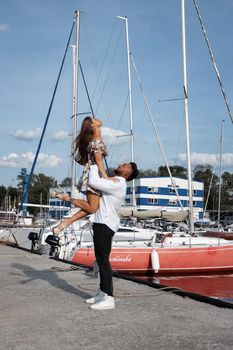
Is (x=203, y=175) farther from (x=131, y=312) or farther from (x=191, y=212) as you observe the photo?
(x=131, y=312)

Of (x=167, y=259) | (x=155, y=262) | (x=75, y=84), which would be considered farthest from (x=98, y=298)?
(x=75, y=84)

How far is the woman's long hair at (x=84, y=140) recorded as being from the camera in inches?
242

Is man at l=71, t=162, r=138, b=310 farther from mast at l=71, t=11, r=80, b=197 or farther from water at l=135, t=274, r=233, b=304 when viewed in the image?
mast at l=71, t=11, r=80, b=197

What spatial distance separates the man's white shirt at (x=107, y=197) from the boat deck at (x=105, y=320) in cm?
104

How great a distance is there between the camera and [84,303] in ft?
20.5

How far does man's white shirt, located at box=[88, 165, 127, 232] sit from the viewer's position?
583 centimetres

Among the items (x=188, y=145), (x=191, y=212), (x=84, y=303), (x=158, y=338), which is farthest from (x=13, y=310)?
(x=188, y=145)

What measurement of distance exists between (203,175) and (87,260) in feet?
415

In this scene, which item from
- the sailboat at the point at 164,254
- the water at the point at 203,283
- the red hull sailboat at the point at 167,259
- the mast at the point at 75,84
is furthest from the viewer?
the mast at the point at 75,84

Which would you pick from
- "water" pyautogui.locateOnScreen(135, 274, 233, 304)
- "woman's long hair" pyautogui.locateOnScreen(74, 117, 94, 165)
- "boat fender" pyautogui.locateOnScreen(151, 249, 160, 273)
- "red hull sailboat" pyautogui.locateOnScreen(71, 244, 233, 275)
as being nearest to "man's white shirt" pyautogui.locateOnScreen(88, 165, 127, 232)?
"woman's long hair" pyautogui.locateOnScreen(74, 117, 94, 165)

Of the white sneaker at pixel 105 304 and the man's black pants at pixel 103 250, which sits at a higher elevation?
the man's black pants at pixel 103 250

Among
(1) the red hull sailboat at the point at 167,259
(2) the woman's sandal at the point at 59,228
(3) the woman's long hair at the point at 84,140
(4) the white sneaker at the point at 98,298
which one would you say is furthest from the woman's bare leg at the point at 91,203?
(1) the red hull sailboat at the point at 167,259

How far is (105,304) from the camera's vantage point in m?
5.80

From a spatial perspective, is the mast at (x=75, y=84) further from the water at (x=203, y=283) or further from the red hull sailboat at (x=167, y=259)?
the water at (x=203, y=283)
